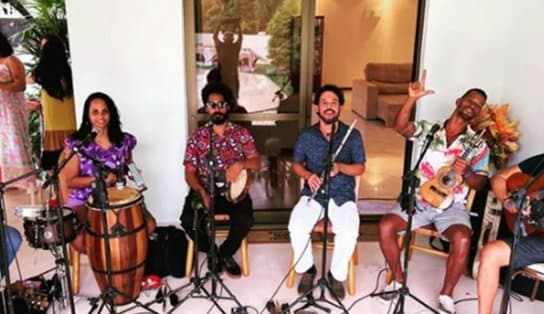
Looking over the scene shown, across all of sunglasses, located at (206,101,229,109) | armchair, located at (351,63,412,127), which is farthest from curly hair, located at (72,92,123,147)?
armchair, located at (351,63,412,127)

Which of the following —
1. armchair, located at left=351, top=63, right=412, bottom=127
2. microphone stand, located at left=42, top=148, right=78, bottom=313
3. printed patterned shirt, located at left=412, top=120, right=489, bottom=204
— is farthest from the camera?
armchair, located at left=351, top=63, right=412, bottom=127

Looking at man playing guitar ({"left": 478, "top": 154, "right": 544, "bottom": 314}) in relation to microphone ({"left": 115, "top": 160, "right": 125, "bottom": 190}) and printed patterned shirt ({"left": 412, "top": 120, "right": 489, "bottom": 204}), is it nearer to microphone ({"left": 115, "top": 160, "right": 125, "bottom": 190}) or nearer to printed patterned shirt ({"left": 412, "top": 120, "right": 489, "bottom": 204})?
printed patterned shirt ({"left": 412, "top": 120, "right": 489, "bottom": 204})

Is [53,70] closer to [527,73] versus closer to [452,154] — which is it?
[452,154]

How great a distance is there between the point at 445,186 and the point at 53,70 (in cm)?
305

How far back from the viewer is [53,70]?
3.76 m

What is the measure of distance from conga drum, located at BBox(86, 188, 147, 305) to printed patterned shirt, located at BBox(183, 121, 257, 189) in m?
0.46

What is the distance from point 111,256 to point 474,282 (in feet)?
6.86

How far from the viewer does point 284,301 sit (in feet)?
8.56

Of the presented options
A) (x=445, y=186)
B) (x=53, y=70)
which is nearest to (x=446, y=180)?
(x=445, y=186)

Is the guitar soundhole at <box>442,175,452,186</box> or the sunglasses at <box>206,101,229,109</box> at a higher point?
the sunglasses at <box>206,101,229,109</box>

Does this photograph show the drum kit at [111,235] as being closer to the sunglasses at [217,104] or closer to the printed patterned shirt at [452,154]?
the sunglasses at [217,104]

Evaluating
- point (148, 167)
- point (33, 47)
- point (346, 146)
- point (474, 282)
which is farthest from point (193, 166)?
point (33, 47)

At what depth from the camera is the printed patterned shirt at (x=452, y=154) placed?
2629 millimetres

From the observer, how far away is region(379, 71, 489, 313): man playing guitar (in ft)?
8.29
